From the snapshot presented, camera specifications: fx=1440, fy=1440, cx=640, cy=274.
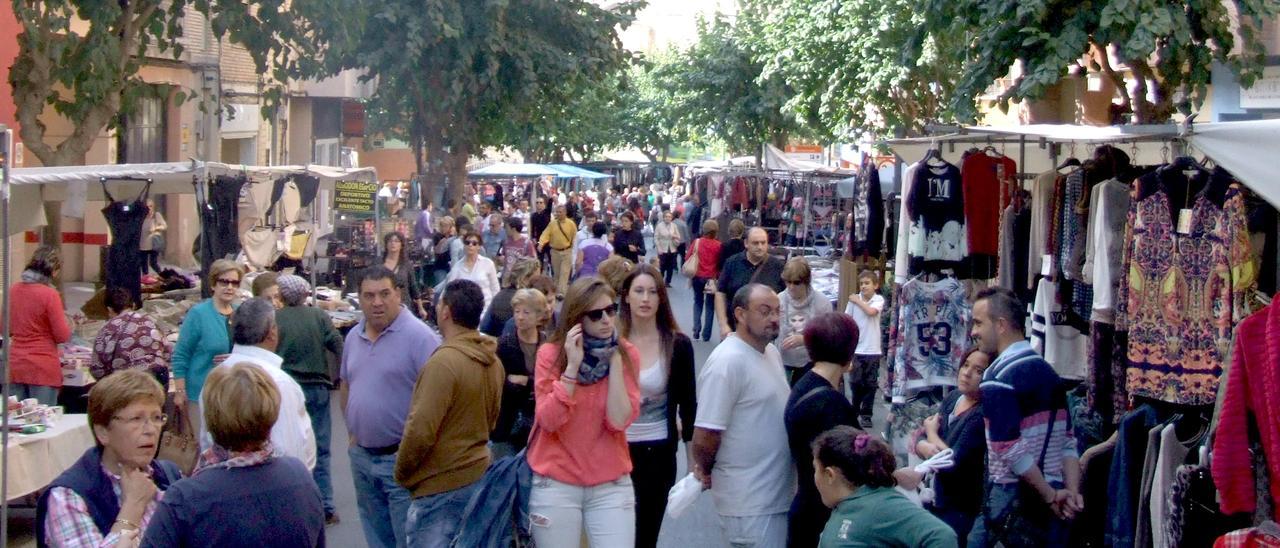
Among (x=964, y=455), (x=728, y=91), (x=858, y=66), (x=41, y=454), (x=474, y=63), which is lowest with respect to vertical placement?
(x=41, y=454)

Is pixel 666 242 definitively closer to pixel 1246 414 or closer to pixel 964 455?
pixel 964 455

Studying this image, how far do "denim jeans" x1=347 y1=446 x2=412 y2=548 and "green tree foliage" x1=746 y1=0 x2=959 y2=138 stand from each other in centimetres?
1491

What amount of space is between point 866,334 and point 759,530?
5974mm

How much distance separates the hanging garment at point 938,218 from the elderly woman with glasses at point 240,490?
206 inches

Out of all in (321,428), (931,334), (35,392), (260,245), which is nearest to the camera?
(931,334)

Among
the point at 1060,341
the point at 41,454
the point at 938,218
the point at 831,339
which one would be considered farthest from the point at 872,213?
the point at 41,454

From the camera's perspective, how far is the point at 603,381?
573cm

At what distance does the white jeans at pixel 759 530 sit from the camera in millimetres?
5891

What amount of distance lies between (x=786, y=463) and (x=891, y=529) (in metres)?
1.44

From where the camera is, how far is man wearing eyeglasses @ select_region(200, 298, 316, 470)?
6.30m

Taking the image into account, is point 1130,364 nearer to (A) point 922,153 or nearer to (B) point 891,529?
(B) point 891,529

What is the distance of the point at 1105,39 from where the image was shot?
36.8 ft

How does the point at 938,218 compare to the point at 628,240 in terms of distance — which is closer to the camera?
the point at 938,218

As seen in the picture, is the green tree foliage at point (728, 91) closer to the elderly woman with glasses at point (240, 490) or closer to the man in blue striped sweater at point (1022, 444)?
the man in blue striped sweater at point (1022, 444)
